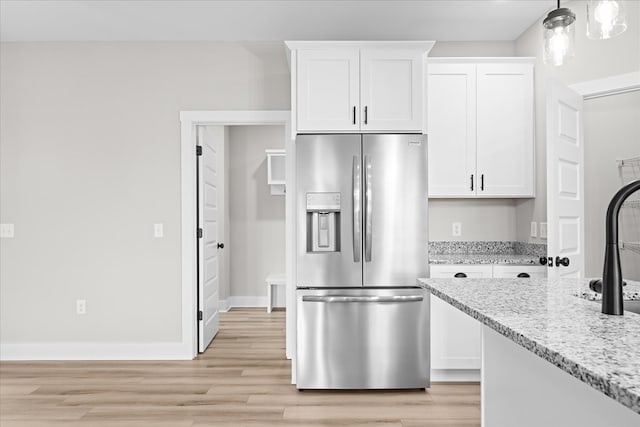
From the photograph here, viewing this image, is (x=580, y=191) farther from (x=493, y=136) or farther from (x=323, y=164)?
(x=323, y=164)

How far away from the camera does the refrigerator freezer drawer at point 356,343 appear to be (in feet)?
10.3

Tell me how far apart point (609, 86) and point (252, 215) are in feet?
14.3

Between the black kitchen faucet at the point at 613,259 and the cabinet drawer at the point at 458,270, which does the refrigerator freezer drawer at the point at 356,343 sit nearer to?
the cabinet drawer at the point at 458,270

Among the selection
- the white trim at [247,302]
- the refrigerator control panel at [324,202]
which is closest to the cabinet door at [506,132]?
the refrigerator control panel at [324,202]

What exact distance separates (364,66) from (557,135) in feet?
4.34

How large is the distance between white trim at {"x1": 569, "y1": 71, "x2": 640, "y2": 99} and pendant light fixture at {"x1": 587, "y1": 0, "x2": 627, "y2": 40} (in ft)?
5.05

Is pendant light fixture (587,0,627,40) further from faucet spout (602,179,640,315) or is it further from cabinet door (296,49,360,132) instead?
cabinet door (296,49,360,132)

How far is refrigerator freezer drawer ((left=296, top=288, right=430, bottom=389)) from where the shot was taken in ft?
10.3

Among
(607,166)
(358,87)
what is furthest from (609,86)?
(358,87)

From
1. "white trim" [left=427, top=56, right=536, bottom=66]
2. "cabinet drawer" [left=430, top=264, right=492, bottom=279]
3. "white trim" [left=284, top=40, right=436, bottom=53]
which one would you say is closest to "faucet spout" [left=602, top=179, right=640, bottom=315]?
"cabinet drawer" [left=430, top=264, right=492, bottom=279]

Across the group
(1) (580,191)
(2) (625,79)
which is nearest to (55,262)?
(1) (580,191)

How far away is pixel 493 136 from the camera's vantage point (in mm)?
3572

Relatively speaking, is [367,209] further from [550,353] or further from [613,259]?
[550,353]

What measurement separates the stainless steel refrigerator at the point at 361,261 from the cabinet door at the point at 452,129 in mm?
434
